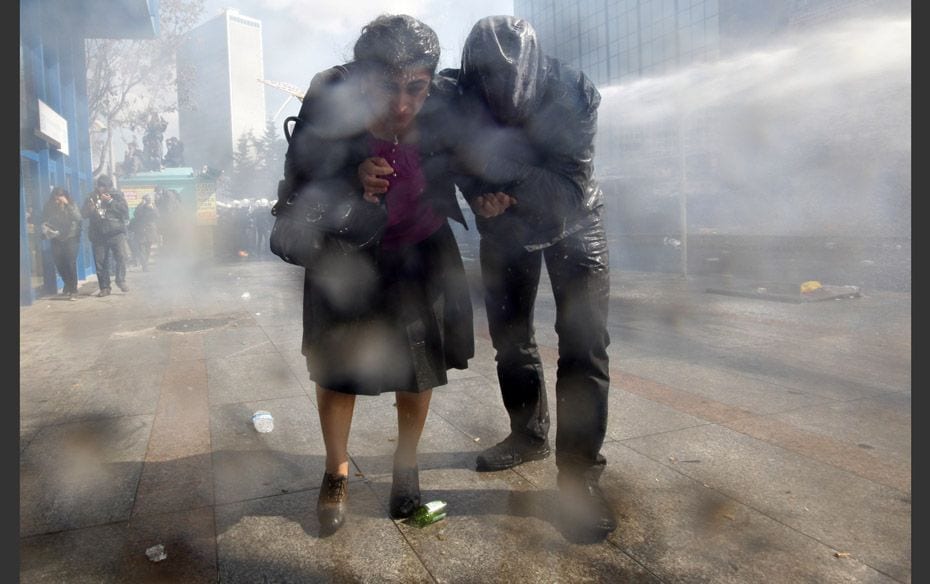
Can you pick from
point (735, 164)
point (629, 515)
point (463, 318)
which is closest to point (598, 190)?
point (463, 318)

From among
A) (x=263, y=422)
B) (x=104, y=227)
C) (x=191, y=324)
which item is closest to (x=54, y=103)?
(x=104, y=227)

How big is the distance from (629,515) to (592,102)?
54.9 inches

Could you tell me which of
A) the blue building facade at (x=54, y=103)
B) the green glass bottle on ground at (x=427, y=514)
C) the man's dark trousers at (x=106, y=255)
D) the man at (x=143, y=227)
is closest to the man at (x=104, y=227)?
the man's dark trousers at (x=106, y=255)

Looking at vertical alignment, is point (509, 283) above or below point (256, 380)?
above

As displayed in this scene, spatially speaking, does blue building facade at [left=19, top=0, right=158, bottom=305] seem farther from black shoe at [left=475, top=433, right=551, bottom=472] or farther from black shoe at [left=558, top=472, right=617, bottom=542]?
black shoe at [left=558, top=472, right=617, bottom=542]

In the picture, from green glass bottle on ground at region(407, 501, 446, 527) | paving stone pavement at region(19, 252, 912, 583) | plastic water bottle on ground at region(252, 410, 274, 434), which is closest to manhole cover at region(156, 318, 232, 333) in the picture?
paving stone pavement at region(19, 252, 912, 583)

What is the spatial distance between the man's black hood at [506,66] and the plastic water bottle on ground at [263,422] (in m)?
2.04

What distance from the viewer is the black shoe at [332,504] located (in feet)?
7.45

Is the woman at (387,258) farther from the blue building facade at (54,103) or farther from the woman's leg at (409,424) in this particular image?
the blue building facade at (54,103)

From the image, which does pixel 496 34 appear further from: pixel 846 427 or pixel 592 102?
pixel 846 427

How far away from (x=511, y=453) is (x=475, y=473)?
170mm

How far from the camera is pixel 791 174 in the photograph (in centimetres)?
1873

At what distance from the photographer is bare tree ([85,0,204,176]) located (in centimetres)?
2028

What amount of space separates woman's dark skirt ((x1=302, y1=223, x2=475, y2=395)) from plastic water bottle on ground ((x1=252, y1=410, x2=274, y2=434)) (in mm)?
1206
